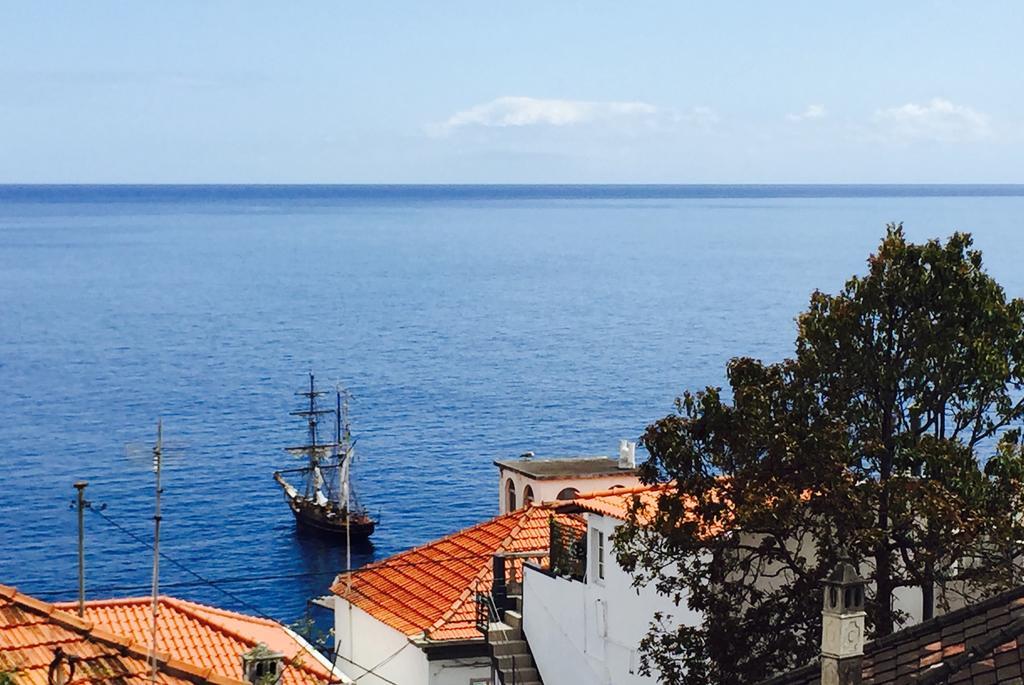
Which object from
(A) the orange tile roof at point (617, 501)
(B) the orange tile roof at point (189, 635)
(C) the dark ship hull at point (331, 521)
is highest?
(A) the orange tile roof at point (617, 501)

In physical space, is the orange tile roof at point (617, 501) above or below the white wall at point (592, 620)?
above

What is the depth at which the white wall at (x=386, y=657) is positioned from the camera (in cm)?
3050

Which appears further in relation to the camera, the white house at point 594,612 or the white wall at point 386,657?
the white wall at point 386,657

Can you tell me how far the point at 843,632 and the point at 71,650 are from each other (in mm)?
8159

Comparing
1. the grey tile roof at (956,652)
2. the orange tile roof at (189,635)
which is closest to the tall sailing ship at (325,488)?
the orange tile roof at (189,635)

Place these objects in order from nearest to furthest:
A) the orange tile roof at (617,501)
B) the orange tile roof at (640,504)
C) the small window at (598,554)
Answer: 1. the orange tile roof at (640,504)
2. the orange tile roof at (617,501)
3. the small window at (598,554)

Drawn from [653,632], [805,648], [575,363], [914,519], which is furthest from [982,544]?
[575,363]

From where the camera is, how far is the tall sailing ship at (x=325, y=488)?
80.1 meters

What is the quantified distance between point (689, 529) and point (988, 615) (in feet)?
20.6

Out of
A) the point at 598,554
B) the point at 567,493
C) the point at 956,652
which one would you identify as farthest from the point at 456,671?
the point at 956,652

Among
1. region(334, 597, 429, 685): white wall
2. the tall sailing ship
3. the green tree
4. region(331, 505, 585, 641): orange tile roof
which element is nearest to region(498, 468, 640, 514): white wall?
region(331, 505, 585, 641): orange tile roof

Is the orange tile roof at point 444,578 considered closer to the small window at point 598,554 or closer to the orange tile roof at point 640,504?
the orange tile roof at point 640,504

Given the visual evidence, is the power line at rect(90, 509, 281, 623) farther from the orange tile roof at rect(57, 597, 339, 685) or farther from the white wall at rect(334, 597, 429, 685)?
the orange tile roof at rect(57, 597, 339, 685)

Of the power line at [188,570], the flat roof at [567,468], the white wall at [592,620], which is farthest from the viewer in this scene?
the power line at [188,570]
